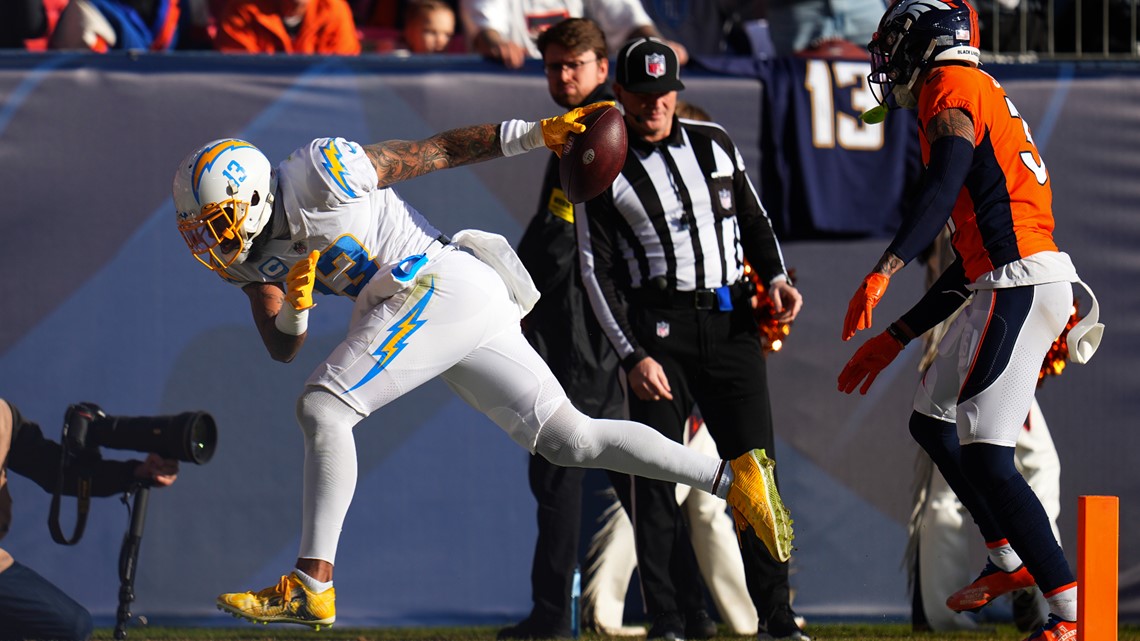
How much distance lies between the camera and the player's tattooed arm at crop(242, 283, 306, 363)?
4.11 metres

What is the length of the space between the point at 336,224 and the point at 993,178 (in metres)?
1.83

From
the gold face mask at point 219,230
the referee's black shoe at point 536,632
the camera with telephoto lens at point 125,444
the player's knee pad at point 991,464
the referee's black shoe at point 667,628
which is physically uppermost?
the gold face mask at point 219,230

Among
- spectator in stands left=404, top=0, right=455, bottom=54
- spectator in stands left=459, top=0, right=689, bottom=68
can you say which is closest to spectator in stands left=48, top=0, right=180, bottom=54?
spectator in stands left=404, top=0, right=455, bottom=54

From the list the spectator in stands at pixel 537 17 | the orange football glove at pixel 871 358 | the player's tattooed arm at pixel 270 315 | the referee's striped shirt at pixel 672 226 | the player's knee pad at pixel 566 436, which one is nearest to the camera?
the player's knee pad at pixel 566 436

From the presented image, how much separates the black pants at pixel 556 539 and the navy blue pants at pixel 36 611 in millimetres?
1646

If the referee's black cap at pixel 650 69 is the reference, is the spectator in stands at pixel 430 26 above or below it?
above

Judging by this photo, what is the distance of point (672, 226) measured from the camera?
480 cm

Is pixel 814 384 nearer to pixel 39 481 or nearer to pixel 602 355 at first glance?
pixel 602 355

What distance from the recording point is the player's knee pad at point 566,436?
3941 millimetres

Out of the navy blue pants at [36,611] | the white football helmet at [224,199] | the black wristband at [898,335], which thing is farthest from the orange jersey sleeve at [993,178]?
the navy blue pants at [36,611]

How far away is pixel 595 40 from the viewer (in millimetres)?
5117

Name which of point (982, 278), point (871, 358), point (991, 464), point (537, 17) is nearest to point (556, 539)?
point (871, 358)

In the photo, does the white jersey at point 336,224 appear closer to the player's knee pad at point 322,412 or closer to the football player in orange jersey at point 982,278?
the player's knee pad at point 322,412

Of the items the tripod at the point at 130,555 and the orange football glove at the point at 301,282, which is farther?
the tripod at the point at 130,555
